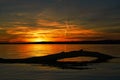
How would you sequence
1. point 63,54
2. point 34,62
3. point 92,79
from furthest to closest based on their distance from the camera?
point 63,54
point 34,62
point 92,79

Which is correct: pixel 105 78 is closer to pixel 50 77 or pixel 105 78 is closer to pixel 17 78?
pixel 50 77

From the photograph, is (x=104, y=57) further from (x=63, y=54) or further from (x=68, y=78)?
(x=68, y=78)

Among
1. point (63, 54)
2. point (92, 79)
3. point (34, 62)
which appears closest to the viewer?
point (92, 79)

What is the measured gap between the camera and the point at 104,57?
6059 centimetres

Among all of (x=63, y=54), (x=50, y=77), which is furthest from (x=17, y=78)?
(x=63, y=54)

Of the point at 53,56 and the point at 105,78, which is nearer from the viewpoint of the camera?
the point at 105,78

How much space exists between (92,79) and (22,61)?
23052mm

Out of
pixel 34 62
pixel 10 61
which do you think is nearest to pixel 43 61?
pixel 34 62

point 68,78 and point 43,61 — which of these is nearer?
point 68,78

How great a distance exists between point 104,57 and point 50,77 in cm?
2760

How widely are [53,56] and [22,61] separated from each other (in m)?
6.10

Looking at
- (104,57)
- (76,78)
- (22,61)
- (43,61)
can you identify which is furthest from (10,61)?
(76,78)

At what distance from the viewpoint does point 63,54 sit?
5725 centimetres

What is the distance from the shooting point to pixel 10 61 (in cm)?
5384
